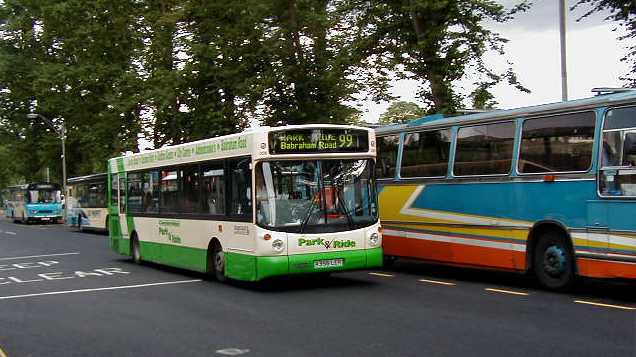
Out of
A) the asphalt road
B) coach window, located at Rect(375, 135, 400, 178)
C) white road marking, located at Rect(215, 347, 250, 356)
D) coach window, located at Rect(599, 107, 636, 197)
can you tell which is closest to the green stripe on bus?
the asphalt road

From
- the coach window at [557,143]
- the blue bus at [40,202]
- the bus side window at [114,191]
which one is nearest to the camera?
the coach window at [557,143]

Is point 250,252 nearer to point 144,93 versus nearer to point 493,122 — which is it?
point 493,122

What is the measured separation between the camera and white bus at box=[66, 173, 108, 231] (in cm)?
→ 3959

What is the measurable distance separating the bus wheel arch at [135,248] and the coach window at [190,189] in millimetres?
3955

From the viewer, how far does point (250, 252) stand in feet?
43.5

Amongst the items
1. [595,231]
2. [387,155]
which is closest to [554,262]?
[595,231]

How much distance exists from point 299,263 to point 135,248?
27.9 ft

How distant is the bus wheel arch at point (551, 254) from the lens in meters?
12.3

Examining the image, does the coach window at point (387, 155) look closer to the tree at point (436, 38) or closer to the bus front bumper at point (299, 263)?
the bus front bumper at point (299, 263)

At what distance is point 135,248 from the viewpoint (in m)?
20.3

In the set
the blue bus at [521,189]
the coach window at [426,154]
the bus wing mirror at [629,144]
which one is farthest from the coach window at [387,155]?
the bus wing mirror at [629,144]

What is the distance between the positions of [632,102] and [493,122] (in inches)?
122

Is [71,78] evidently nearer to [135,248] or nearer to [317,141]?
[135,248]

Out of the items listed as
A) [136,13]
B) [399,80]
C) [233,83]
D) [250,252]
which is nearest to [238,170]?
[250,252]
